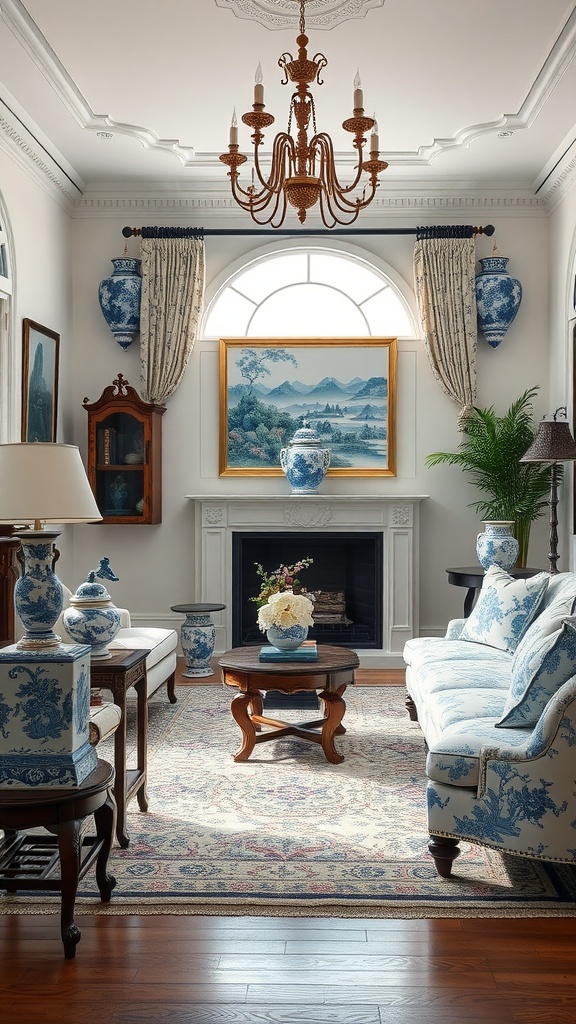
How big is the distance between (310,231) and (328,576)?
9.26 feet

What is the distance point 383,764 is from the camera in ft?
14.8

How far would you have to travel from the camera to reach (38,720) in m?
2.71

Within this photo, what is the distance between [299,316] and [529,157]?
2.12 meters

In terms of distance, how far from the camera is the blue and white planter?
22.0ft

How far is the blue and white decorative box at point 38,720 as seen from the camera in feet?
8.87

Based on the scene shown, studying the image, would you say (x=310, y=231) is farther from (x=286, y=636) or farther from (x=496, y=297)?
(x=286, y=636)

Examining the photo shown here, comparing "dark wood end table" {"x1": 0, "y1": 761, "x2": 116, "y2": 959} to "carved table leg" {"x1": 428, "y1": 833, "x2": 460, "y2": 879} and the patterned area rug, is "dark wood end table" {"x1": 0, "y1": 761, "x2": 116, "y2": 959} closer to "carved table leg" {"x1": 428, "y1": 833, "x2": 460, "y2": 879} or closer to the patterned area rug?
the patterned area rug

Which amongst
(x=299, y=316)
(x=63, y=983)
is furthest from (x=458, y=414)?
(x=63, y=983)

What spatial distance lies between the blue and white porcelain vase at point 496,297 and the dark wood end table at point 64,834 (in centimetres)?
524

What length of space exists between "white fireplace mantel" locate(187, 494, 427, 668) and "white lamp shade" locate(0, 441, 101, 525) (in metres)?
4.05

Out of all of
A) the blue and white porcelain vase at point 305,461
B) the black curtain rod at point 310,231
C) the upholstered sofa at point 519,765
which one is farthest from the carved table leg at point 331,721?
the black curtain rod at point 310,231

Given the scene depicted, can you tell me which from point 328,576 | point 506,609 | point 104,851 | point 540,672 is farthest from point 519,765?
point 328,576

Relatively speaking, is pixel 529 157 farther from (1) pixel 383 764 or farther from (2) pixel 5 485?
(2) pixel 5 485

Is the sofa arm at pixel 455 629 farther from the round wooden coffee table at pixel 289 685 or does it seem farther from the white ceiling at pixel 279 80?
the white ceiling at pixel 279 80
